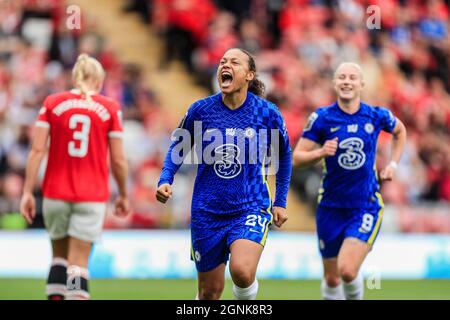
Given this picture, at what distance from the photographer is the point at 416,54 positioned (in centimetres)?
2042

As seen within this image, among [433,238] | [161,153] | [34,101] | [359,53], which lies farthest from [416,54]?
[34,101]

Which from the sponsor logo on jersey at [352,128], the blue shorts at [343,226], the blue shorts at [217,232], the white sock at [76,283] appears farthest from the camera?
the sponsor logo on jersey at [352,128]

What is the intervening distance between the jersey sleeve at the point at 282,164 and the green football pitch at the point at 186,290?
14.3 ft

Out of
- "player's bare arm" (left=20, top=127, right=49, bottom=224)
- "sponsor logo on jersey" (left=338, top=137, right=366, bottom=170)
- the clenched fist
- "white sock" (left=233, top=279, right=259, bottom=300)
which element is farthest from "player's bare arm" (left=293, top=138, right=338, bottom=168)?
"player's bare arm" (left=20, top=127, right=49, bottom=224)

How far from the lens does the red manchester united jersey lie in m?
9.48

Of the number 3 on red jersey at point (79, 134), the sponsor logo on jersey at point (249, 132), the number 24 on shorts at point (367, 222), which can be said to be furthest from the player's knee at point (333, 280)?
the number 3 on red jersey at point (79, 134)

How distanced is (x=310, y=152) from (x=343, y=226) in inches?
33.6

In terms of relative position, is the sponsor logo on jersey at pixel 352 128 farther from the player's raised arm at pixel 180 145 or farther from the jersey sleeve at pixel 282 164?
the player's raised arm at pixel 180 145

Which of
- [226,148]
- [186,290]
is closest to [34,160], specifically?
[226,148]

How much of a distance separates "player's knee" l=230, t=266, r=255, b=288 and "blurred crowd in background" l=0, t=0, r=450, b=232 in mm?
7775

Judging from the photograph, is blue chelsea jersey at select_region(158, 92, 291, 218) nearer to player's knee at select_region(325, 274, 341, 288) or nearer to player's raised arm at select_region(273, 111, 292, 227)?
player's raised arm at select_region(273, 111, 292, 227)

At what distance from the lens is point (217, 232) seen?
827cm

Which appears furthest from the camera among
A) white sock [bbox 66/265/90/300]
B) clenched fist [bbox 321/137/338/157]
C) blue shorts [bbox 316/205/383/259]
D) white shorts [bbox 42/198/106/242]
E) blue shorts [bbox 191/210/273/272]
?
blue shorts [bbox 316/205/383/259]

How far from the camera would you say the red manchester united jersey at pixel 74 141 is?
948cm
